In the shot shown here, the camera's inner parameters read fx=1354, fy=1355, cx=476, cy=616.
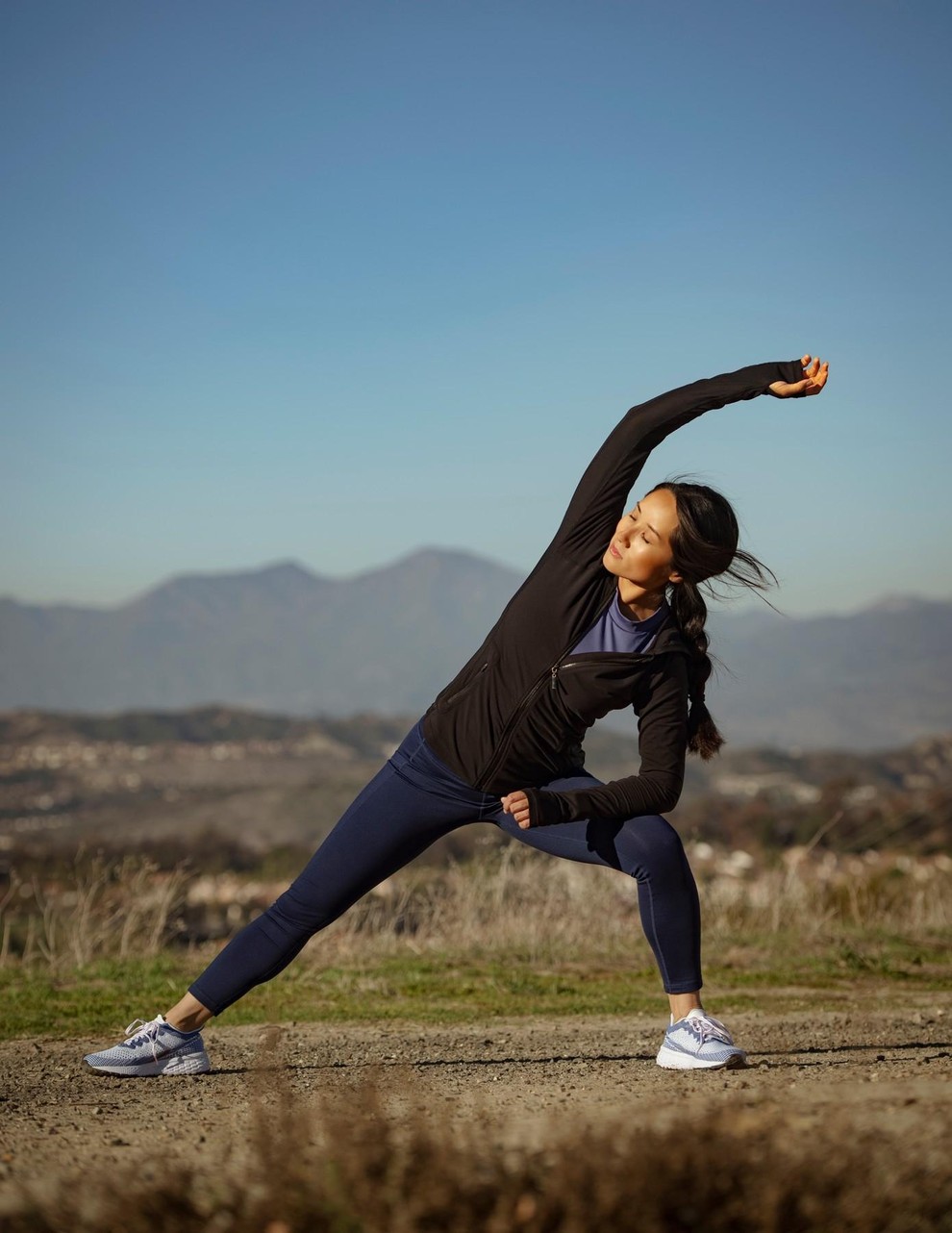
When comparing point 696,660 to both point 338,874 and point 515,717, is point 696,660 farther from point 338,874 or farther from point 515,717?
point 338,874

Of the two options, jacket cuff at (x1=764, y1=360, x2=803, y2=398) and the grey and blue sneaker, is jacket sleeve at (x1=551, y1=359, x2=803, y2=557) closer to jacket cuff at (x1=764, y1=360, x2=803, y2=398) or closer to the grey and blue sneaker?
jacket cuff at (x1=764, y1=360, x2=803, y2=398)

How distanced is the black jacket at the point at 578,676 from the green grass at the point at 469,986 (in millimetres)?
2657

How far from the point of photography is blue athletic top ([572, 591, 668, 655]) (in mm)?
4668

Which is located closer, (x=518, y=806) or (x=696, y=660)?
(x=518, y=806)

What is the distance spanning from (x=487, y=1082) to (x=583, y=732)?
51.3 inches

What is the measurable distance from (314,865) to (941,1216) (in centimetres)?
270

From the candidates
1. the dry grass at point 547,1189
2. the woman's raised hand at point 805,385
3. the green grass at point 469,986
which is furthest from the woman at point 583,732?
the green grass at point 469,986

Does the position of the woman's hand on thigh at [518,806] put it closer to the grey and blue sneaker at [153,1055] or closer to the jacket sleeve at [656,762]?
the jacket sleeve at [656,762]

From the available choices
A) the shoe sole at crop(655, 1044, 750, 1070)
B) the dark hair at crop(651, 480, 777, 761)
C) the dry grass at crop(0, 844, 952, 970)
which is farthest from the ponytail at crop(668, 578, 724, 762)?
the dry grass at crop(0, 844, 952, 970)

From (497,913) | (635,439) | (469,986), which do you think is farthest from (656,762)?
(497,913)

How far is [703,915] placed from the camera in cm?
1084

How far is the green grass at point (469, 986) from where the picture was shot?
7.12m

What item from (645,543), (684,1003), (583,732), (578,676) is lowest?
(684,1003)

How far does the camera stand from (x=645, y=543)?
4.62 meters
